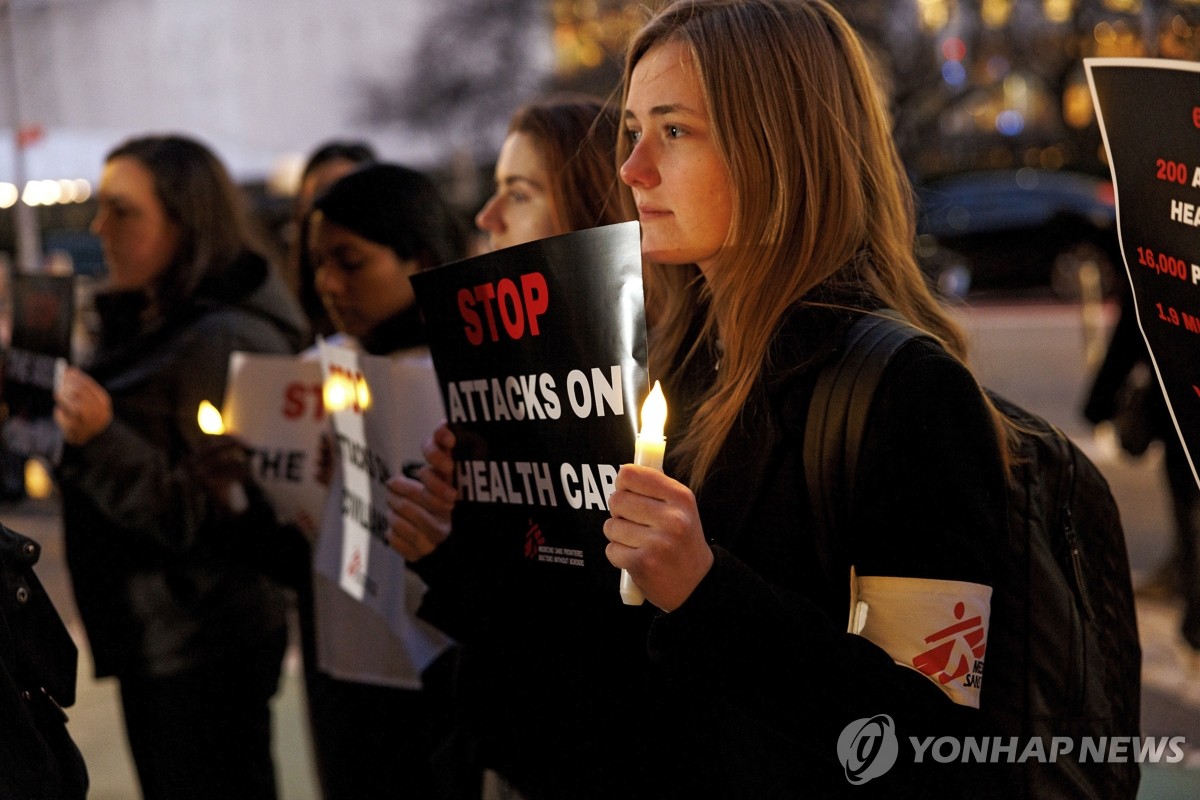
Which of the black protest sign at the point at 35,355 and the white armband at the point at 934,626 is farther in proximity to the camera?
the black protest sign at the point at 35,355

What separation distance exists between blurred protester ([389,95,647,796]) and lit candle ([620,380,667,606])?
0.50 m

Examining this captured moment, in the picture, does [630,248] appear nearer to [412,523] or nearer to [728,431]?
[728,431]

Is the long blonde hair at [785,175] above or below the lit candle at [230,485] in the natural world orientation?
above

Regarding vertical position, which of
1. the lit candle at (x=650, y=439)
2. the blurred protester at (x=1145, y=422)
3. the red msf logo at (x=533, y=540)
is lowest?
the blurred protester at (x=1145, y=422)

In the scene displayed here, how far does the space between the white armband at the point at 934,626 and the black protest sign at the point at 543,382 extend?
0.40 metres

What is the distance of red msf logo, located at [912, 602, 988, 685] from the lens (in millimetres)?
1587

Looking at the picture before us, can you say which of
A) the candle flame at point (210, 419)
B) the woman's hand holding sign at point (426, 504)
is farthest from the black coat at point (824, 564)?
the candle flame at point (210, 419)

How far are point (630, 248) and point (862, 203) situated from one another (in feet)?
1.26

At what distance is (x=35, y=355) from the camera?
356 cm

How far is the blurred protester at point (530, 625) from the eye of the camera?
208 centimetres

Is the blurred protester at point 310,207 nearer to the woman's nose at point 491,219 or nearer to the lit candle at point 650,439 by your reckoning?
the woman's nose at point 491,219

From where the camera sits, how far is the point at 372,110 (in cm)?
2091

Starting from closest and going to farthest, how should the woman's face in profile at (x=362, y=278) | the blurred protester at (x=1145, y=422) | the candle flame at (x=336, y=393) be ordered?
the candle flame at (x=336, y=393) < the woman's face in profile at (x=362, y=278) < the blurred protester at (x=1145, y=422)

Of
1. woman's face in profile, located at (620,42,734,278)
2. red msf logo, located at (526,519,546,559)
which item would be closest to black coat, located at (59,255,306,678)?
red msf logo, located at (526,519,546,559)
